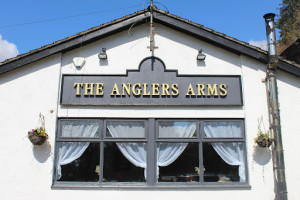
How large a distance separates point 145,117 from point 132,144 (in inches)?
32.1

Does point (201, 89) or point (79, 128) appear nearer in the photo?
point (79, 128)

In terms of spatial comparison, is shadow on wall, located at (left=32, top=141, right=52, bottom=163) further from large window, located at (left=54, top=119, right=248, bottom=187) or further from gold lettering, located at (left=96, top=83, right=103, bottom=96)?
gold lettering, located at (left=96, top=83, right=103, bottom=96)

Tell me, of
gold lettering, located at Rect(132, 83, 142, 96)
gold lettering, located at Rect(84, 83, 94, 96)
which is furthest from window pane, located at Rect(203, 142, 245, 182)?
gold lettering, located at Rect(84, 83, 94, 96)

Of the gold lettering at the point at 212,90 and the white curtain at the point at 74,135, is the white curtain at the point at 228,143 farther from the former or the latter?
the white curtain at the point at 74,135

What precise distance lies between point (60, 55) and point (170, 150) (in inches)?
162

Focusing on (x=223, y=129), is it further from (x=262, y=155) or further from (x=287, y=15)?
(x=287, y=15)

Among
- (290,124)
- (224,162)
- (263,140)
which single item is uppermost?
(290,124)

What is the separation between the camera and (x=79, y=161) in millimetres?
7508

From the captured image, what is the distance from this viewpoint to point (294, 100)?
762cm

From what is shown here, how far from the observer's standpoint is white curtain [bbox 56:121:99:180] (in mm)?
7453

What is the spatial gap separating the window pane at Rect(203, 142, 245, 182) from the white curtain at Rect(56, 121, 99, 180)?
3181mm

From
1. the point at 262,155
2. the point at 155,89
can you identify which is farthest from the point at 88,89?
the point at 262,155

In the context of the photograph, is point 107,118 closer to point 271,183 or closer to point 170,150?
point 170,150

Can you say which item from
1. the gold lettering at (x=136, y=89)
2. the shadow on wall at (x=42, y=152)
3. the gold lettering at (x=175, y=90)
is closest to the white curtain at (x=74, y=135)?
the shadow on wall at (x=42, y=152)
